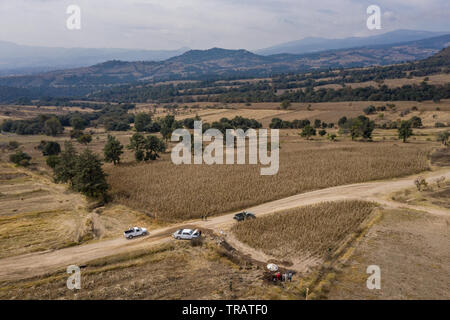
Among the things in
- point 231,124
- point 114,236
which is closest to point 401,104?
point 231,124

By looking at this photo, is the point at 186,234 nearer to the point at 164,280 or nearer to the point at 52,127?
the point at 164,280

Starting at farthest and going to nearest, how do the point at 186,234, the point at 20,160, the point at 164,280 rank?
the point at 20,160, the point at 186,234, the point at 164,280

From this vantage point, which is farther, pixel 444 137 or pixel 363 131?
pixel 363 131

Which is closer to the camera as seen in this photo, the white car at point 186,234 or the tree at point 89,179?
the white car at point 186,234

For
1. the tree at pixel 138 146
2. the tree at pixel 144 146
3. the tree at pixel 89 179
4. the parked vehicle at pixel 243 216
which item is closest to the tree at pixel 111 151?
the tree at pixel 138 146

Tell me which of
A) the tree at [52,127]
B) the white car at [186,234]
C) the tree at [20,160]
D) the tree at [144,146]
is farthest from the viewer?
the tree at [52,127]

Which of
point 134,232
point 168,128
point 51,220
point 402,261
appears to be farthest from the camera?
point 168,128

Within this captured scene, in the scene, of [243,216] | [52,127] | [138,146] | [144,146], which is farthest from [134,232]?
[52,127]

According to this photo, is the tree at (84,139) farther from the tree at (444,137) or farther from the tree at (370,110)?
the tree at (370,110)
